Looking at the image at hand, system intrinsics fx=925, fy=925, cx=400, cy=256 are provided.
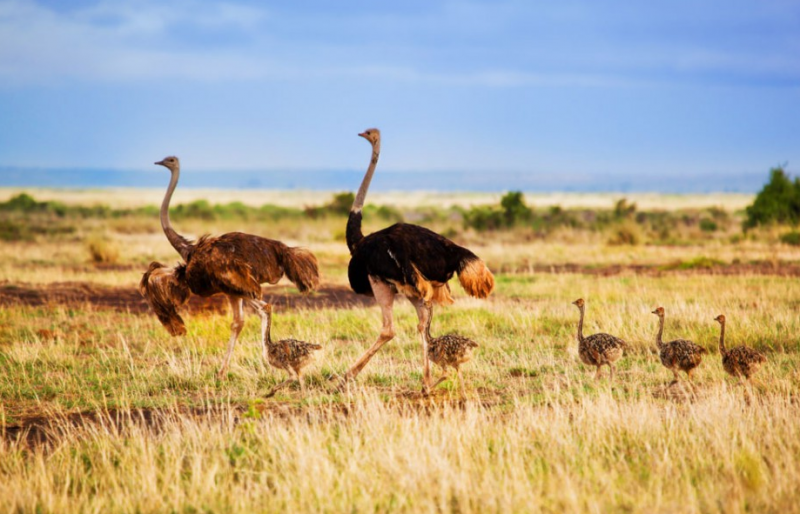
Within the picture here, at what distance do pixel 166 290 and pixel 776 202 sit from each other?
26326mm

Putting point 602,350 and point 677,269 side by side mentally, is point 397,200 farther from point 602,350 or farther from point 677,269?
point 602,350

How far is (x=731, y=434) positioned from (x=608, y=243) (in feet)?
74.6

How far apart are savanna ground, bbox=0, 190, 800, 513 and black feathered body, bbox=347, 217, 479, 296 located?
98 cm

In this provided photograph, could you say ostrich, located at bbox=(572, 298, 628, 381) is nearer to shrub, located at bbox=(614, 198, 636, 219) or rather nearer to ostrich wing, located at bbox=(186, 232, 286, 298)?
ostrich wing, located at bbox=(186, 232, 286, 298)

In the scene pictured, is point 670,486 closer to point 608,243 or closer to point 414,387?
point 414,387

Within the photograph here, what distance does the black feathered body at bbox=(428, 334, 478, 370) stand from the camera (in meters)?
7.83

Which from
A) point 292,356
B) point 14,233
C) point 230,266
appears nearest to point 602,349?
point 292,356

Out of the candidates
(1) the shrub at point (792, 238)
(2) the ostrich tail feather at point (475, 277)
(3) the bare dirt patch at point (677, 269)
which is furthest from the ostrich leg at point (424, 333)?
(1) the shrub at point (792, 238)

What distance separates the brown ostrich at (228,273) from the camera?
8914 mm

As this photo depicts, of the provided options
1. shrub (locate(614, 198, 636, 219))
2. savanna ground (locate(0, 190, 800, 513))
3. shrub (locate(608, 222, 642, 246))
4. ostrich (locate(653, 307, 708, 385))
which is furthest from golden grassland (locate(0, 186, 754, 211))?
ostrich (locate(653, 307, 708, 385))

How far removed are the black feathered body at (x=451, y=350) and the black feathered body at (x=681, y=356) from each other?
1669 mm

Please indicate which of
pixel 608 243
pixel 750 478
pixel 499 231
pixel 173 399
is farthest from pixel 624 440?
pixel 499 231

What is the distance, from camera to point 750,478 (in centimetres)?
521

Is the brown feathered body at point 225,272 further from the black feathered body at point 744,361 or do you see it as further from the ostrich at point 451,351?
the black feathered body at point 744,361
